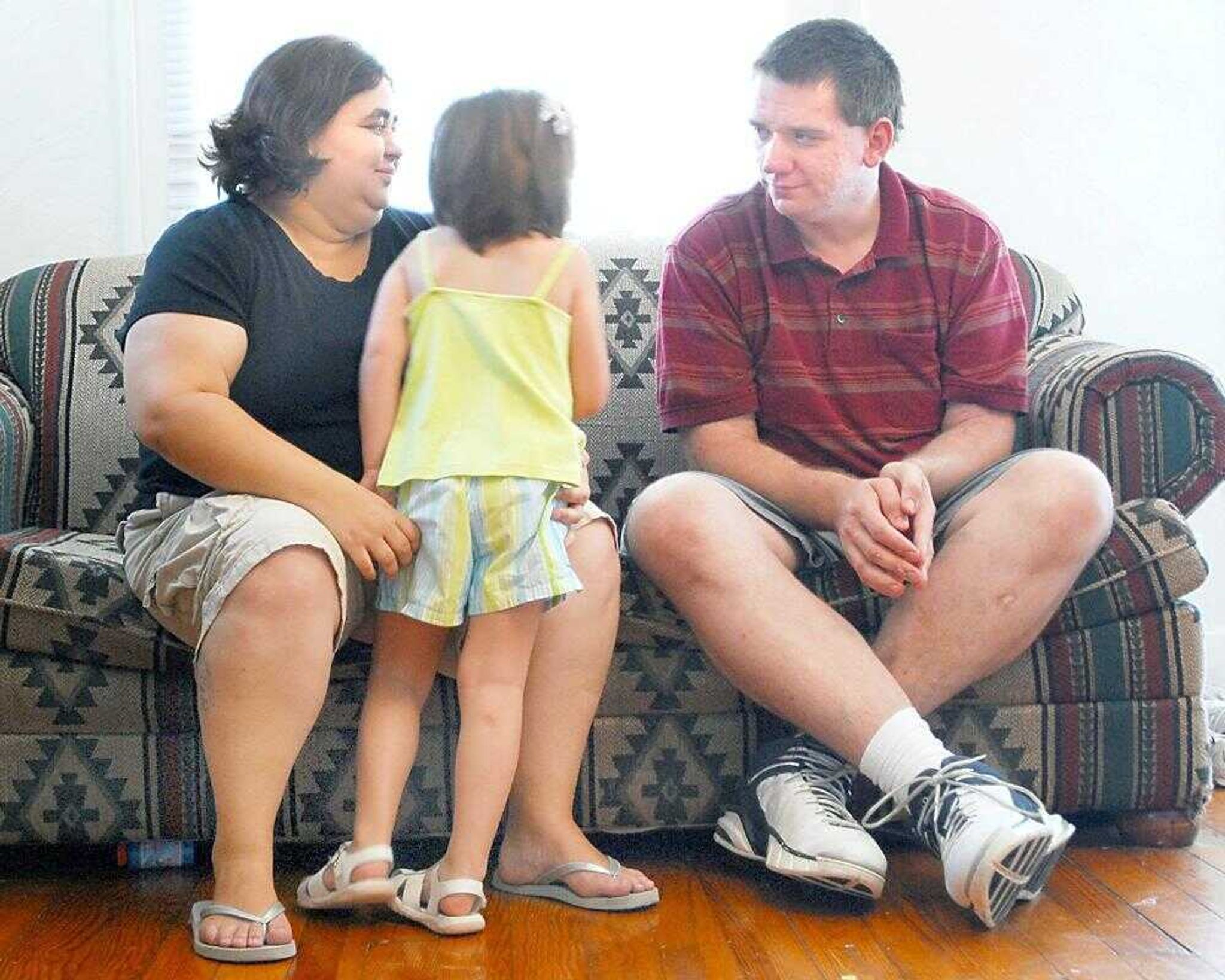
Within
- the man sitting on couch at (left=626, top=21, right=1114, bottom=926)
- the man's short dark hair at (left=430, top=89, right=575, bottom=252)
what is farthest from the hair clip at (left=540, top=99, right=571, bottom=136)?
the man sitting on couch at (left=626, top=21, right=1114, bottom=926)

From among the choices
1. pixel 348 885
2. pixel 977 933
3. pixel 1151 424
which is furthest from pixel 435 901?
pixel 1151 424

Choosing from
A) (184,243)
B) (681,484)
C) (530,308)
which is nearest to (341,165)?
(184,243)

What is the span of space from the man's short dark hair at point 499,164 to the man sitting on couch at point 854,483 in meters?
0.36

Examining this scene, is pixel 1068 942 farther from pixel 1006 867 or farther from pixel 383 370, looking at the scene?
pixel 383 370

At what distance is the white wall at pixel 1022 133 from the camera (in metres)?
2.80

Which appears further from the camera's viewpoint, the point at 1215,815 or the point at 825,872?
the point at 1215,815

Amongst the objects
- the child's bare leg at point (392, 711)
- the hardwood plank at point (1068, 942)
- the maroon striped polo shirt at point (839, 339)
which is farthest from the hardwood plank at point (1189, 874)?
the child's bare leg at point (392, 711)

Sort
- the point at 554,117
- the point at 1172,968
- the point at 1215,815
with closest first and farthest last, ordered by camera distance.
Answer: the point at 1172,968, the point at 554,117, the point at 1215,815

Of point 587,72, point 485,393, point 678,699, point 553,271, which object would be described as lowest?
point 678,699

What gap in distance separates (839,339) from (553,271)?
455 millimetres

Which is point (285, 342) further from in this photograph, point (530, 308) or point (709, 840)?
point (709, 840)

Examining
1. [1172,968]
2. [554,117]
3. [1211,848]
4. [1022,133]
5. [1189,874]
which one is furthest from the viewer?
[1022,133]

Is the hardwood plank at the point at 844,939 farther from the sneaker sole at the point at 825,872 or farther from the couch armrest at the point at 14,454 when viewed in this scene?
the couch armrest at the point at 14,454

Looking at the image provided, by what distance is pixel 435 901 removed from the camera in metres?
1.66
